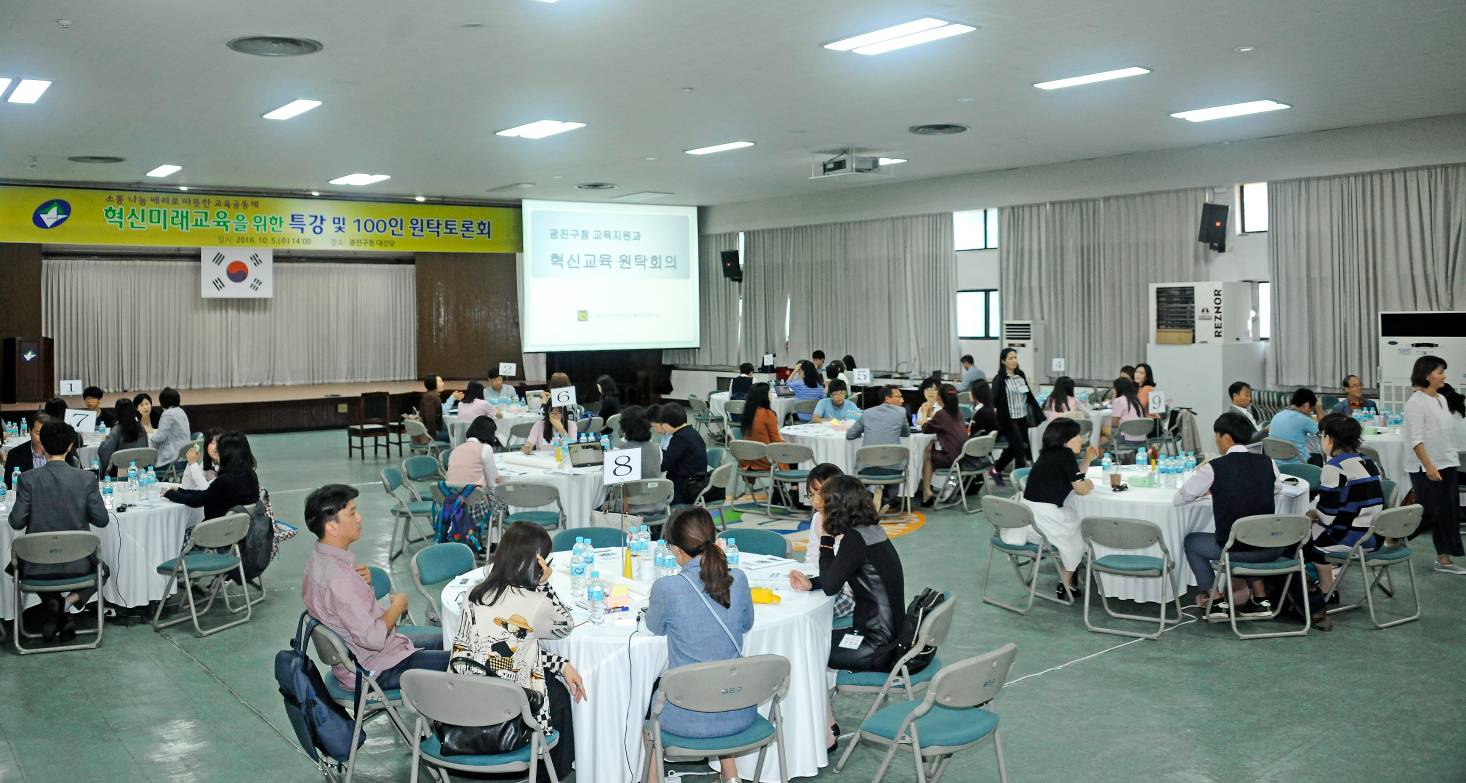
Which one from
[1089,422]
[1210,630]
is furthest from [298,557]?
[1089,422]

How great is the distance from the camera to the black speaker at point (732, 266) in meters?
21.8

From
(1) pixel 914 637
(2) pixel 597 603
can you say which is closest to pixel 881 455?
(1) pixel 914 637

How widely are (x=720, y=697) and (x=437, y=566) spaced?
219 centimetres

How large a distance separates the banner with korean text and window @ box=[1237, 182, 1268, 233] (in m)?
12.1

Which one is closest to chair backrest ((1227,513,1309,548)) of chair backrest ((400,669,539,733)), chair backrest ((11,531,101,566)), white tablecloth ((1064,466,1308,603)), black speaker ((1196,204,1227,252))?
white tablecloth ((1064,466,1308,603))

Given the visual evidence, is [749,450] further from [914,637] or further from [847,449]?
[914,637]

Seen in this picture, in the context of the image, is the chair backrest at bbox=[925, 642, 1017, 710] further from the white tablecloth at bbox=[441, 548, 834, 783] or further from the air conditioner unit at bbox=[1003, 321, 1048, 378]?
the air conditioner unit at bbox=[1003, 321, 1048, 378]

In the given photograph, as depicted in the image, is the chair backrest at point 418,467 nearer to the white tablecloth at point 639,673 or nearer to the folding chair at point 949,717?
the white tablecloth at point 639,673

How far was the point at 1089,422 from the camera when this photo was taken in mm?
12078

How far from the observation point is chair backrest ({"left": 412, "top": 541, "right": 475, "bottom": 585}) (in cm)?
562

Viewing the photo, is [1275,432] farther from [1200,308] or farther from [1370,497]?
[1200,308]

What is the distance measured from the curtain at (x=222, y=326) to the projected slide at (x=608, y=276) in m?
2.92

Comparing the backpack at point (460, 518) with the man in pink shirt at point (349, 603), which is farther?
the backpack at point (460, 518)

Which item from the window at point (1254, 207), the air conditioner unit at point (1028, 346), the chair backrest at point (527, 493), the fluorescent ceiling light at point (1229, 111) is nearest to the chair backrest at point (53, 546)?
the chair backrest at point (527, 493)
